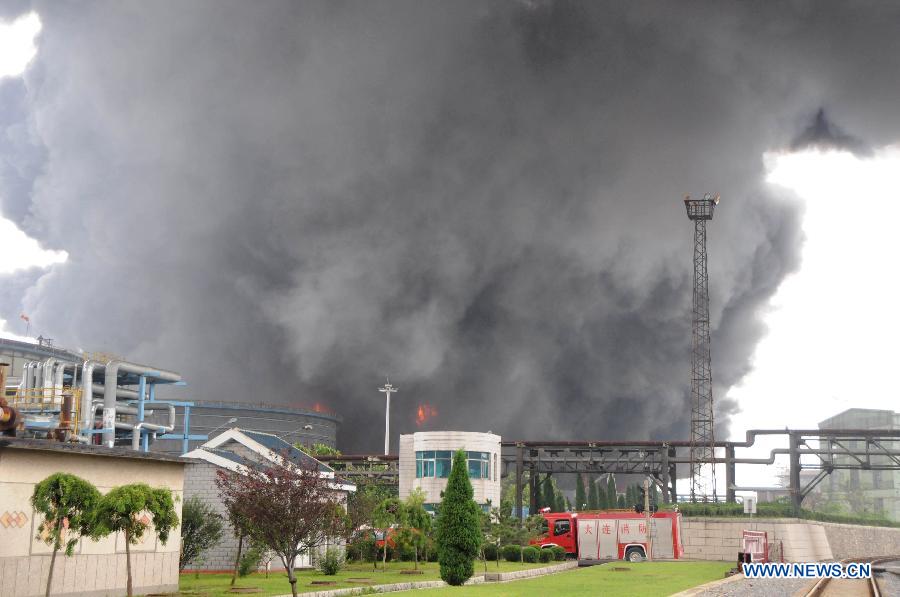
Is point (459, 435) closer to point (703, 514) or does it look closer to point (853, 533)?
A: point (703, 514)

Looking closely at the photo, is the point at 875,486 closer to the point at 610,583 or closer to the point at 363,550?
the point at 363,550

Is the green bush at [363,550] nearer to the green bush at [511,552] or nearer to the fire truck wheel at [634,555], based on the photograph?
the green bush at [511,552]

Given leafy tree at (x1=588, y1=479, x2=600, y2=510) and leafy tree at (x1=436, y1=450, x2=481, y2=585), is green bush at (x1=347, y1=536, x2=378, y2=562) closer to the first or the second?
leafy tree at (x1=436, y1=450, x2=481, y2=585)

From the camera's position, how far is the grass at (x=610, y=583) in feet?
105

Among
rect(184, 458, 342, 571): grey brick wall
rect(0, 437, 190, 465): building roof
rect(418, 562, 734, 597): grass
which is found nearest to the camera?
rect(0, 437, 190, 465): building roof

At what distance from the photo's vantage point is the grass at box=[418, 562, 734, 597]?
1257 inches

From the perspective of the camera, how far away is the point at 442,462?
3351 inches

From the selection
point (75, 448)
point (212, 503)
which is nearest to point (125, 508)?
point (75, 448)

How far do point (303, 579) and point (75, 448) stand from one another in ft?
49.1

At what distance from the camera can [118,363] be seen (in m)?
62.6

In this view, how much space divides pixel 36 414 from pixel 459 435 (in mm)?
45696

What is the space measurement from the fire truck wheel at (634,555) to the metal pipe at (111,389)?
33.6 meters

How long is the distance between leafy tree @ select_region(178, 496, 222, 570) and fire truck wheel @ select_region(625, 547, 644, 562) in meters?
29.1

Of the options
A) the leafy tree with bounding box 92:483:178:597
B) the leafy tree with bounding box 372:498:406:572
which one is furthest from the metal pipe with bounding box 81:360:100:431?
the leafy tree with bounding box 92:483:178:597
